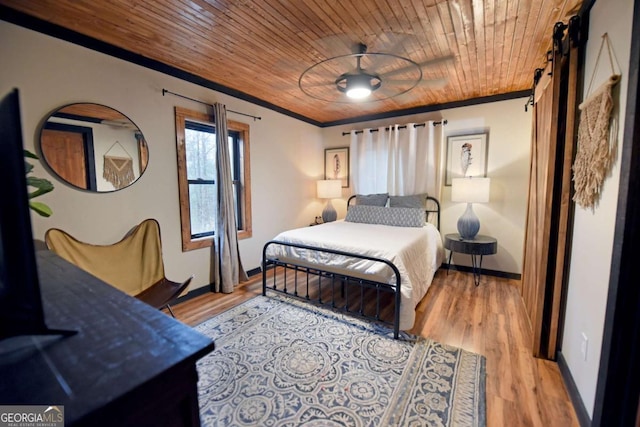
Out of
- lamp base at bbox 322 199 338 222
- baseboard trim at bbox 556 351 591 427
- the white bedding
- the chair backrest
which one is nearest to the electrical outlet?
baseboard trim at bbox 556 351 591 427

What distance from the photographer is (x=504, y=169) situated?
363cm

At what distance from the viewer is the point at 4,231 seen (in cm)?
54

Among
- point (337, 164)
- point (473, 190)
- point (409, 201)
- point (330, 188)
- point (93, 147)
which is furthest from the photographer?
point (337, 164)

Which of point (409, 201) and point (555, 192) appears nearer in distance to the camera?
point (555, 192)

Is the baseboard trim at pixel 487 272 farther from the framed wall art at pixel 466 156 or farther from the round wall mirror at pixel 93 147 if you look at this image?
the round wall mirror at pixel 93 147

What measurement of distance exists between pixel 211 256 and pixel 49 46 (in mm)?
2309

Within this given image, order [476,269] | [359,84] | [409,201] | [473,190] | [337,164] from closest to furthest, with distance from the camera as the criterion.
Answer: [359,84]
[473,190]
[476,269]
[409,201]
[337,164]

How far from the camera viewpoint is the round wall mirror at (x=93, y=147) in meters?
2.12

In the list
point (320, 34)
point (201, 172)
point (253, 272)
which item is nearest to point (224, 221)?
point (201, 172)

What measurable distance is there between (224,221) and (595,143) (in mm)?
3210

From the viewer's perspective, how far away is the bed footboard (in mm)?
2344

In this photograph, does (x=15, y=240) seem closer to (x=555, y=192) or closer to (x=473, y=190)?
(x=555, y=192)

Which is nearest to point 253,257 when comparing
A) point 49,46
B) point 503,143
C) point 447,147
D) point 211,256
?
point 211,256

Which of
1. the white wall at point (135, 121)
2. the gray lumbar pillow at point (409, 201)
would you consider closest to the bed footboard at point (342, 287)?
the white wall at point (135, 121)
